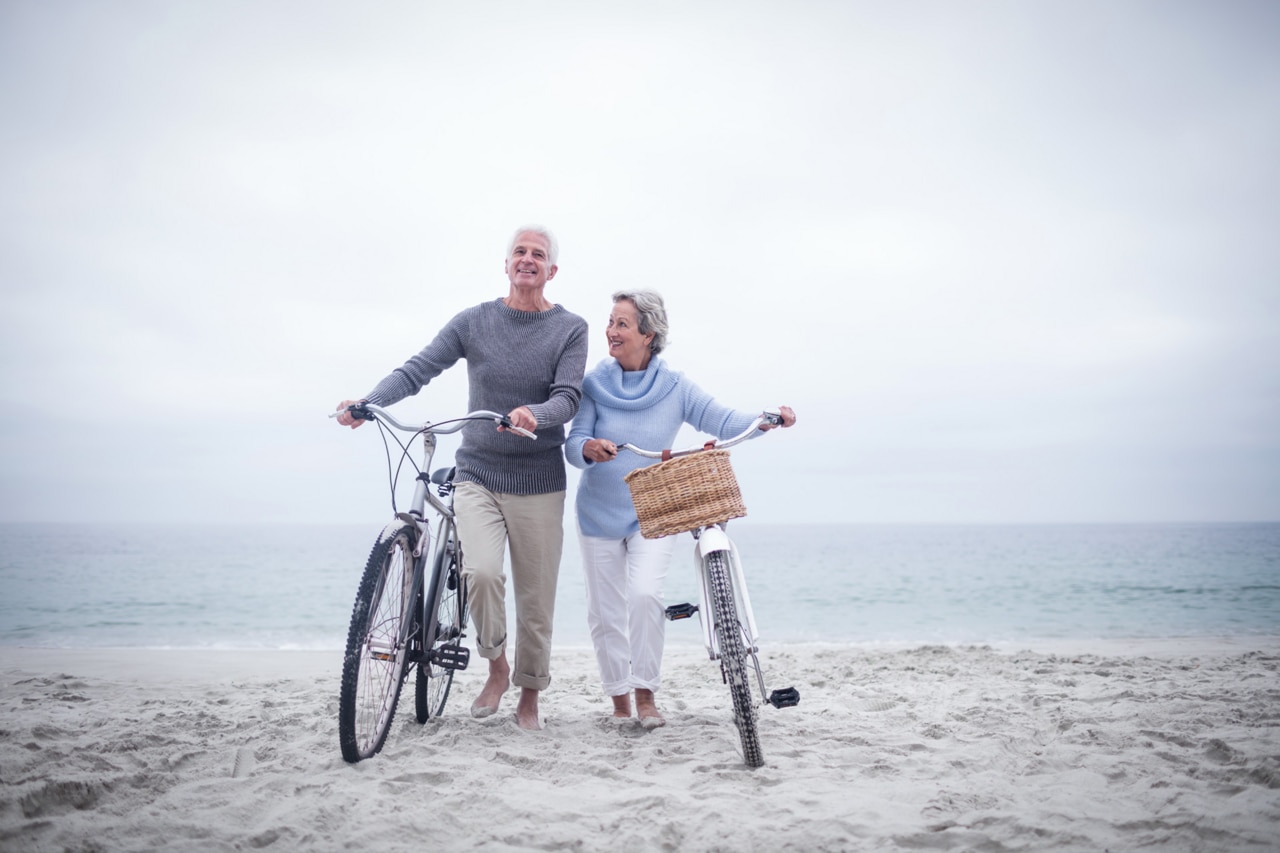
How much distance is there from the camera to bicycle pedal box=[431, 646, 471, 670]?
345 centimetres

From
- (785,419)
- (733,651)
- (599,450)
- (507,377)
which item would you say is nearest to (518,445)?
(507,377)

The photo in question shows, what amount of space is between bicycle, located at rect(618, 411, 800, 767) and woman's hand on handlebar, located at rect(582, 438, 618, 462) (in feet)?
0.75

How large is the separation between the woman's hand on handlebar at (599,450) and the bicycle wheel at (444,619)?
798 millimetres

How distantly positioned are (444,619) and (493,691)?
0.58 meters

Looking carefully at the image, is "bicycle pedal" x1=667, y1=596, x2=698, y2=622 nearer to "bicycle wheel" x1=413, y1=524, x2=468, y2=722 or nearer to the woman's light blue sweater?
the woman's light blue sweater

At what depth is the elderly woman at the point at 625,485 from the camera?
146 inches

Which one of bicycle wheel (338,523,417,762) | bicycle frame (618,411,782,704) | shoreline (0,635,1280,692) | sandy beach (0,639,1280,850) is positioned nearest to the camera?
sandy beach (0,639,1280,850)

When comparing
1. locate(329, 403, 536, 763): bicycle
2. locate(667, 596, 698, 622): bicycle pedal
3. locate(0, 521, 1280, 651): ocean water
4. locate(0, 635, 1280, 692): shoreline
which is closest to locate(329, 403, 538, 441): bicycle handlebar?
locate(329, 403, 536, 763): bicycle

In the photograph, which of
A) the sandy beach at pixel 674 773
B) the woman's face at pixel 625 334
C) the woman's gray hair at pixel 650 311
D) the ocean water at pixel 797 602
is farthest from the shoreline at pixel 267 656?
the woman's gray hair at pixel 650 311

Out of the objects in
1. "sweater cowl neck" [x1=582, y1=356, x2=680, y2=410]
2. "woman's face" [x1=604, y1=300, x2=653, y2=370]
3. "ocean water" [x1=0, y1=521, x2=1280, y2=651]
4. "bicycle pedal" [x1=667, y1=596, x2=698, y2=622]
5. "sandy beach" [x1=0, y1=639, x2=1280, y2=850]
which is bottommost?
"ocean water" [x1=0, y1=521, x2=1280, y2=651]

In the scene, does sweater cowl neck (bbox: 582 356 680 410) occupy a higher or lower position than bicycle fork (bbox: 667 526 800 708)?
higher

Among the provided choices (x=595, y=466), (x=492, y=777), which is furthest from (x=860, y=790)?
(x=595, y=466)

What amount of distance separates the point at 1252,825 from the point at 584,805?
7.04ft

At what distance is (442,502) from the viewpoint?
3.62 meters
